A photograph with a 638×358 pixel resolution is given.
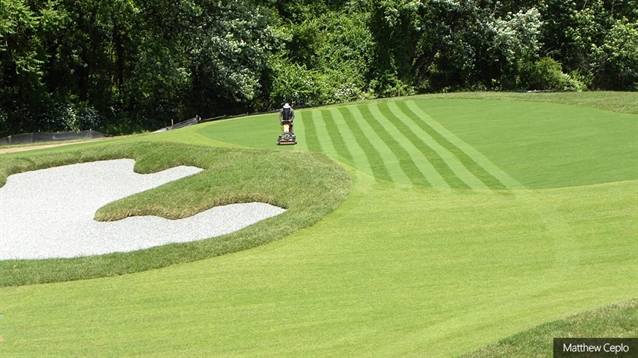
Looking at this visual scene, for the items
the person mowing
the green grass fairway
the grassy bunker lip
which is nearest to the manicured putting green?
the green grass fairway

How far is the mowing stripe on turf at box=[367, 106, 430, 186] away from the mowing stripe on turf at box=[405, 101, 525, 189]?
2077mm

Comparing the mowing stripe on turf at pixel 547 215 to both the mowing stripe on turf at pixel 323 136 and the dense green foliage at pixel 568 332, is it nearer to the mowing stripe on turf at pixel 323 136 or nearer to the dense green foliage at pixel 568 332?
the dense green foliage at pixel 568 332

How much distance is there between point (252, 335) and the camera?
15.4m

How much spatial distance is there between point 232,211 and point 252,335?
11908mm

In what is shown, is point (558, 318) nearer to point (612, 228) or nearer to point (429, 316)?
point (429, 316)

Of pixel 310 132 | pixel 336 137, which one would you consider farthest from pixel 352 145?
pixel 310 132

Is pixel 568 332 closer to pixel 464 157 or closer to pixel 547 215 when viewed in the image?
pixel 547 215

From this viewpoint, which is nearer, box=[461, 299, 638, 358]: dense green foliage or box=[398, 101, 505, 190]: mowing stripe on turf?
box=[461, 299, 638, 358]: dense green foliage

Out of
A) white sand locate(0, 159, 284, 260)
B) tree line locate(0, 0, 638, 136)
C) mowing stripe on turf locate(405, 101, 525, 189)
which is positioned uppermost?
tree line locate(0, 0, 638, 136)

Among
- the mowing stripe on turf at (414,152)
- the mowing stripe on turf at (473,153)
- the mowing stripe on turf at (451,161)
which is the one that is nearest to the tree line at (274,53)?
the mowing stripe on turf at (414,152)

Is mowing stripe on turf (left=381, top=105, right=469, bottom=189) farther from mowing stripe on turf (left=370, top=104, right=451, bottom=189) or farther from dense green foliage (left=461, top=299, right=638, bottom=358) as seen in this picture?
dense green foliage (left=461, top=299, right=638, bottom=358)

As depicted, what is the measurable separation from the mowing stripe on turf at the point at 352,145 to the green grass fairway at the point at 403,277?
18cm

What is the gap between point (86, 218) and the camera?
93.8 ft

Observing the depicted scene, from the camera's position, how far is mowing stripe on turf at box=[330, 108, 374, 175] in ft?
104
